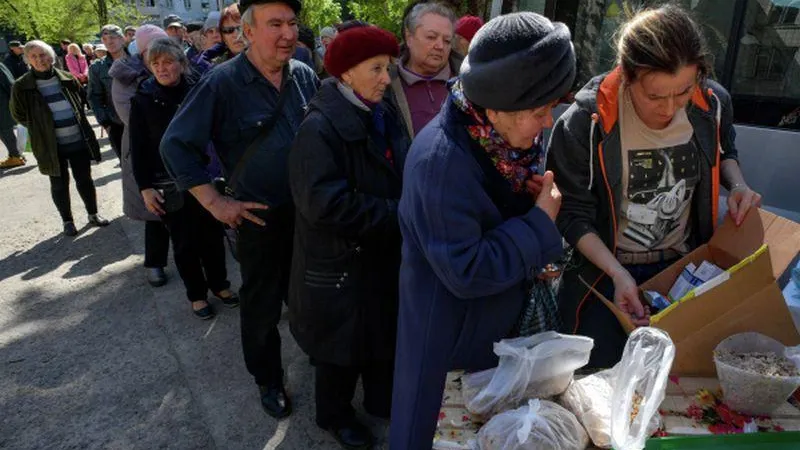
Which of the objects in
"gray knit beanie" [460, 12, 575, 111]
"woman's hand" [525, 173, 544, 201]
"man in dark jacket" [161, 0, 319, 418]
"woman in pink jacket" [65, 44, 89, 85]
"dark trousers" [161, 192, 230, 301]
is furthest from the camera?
"woman in pink jacket" [65, 44, 89, 85]

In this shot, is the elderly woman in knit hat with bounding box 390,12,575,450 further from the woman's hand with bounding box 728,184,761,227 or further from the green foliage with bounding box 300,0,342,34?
the green foliage with bounding box 300,0,342,34

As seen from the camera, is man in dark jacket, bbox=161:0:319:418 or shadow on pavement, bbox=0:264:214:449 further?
shadow on pavement, bbox=0:264:214:449

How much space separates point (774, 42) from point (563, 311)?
7.23 feet

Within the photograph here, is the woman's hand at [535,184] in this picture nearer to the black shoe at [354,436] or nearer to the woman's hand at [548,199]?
the woman's hand at [548,199]

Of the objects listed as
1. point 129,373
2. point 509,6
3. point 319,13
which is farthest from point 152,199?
point 319,13

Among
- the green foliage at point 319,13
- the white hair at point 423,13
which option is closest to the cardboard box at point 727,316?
the white hair at point 423,13

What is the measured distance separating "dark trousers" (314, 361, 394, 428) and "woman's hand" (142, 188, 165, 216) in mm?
1910

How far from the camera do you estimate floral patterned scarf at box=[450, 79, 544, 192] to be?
146 centimetres

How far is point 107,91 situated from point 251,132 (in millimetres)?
4798

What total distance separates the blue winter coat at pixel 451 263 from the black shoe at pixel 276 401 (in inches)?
56.2

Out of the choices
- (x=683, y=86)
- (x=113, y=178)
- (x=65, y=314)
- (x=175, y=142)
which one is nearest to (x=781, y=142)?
(x=683, y=86)

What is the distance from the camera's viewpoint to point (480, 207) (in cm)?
142

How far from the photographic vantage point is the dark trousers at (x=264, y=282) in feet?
8.79

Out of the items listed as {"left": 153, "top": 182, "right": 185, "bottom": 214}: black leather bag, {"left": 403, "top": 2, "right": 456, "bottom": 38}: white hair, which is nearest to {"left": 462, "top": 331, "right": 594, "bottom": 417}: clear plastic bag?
{"left": 403, "top": 2, "right": 456, "bottom": 38}: white hair
